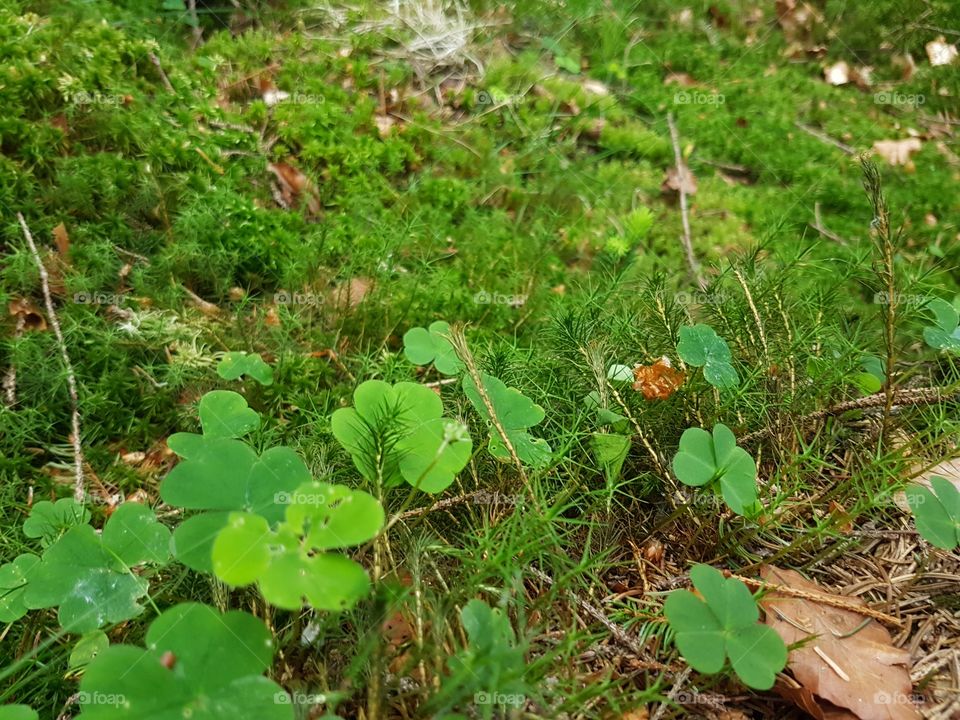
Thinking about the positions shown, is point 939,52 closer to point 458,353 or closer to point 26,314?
point 458,353

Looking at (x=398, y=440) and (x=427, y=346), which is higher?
(x=398, y=440)

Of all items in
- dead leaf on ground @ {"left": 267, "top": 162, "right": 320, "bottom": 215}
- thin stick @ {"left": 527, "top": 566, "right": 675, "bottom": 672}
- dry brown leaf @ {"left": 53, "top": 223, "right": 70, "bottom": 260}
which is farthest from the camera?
dead leaf on ground @ {"left": 267, "top": 162, "right": 320, "bottom": 215}

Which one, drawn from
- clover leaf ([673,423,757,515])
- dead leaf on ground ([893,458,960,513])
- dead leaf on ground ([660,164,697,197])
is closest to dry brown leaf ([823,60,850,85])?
dead leaf on ground ([660,164,697,197])

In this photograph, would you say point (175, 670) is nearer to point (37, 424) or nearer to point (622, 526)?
point (622, 526)

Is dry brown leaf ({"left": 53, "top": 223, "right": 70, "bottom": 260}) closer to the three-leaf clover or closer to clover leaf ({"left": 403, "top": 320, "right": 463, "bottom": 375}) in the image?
clover leaf ({"left": 403, "top": 320, "right": 463, "bottom": 375})

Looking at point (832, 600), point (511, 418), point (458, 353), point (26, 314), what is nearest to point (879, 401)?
point (832, 600)

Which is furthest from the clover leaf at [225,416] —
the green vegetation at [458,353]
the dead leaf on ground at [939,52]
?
the dead leaf on ground at [939,52]

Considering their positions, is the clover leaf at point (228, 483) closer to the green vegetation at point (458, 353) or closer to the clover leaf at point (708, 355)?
the green vegetation at point (458, 353)

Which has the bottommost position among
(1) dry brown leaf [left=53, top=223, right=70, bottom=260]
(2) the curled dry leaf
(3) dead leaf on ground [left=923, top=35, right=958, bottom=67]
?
(1) dry brown leaf [left=53, top=223, right=70, bottom=260]
